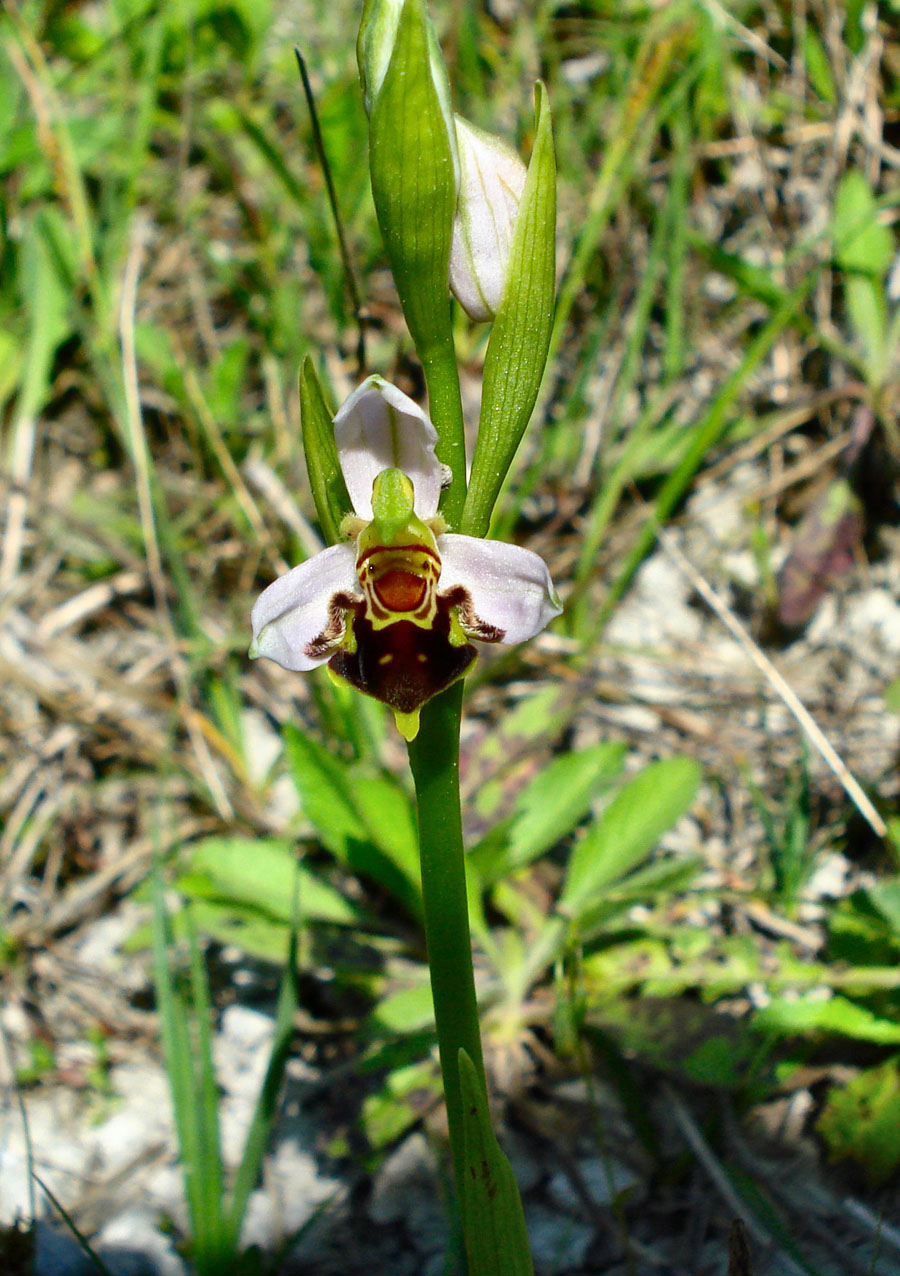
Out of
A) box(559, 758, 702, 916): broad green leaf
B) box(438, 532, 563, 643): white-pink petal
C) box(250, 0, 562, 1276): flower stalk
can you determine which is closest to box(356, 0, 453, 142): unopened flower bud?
box(250, 0, 562, 1276): flower stalk

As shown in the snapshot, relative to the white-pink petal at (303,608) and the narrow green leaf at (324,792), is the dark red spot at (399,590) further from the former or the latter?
the narrow green leaf at (324,792)

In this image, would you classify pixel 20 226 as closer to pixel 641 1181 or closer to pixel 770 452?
pixel 770 452

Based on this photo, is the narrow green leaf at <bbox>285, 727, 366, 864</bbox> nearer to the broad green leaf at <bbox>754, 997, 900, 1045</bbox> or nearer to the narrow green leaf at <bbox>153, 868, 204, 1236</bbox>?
the narrow green leaf at <bbox>153, 868, 204, 1236</bbox>

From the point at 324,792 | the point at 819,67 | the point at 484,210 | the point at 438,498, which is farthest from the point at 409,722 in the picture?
the point at 819,67

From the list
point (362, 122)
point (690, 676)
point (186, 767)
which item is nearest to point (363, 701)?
point (186, 767)

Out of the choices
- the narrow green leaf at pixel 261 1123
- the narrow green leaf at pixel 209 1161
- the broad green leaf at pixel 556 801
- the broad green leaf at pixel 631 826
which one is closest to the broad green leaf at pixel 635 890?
the broad green leaf at pixel 631 826

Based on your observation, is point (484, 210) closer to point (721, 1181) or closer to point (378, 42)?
point (378, 42)
